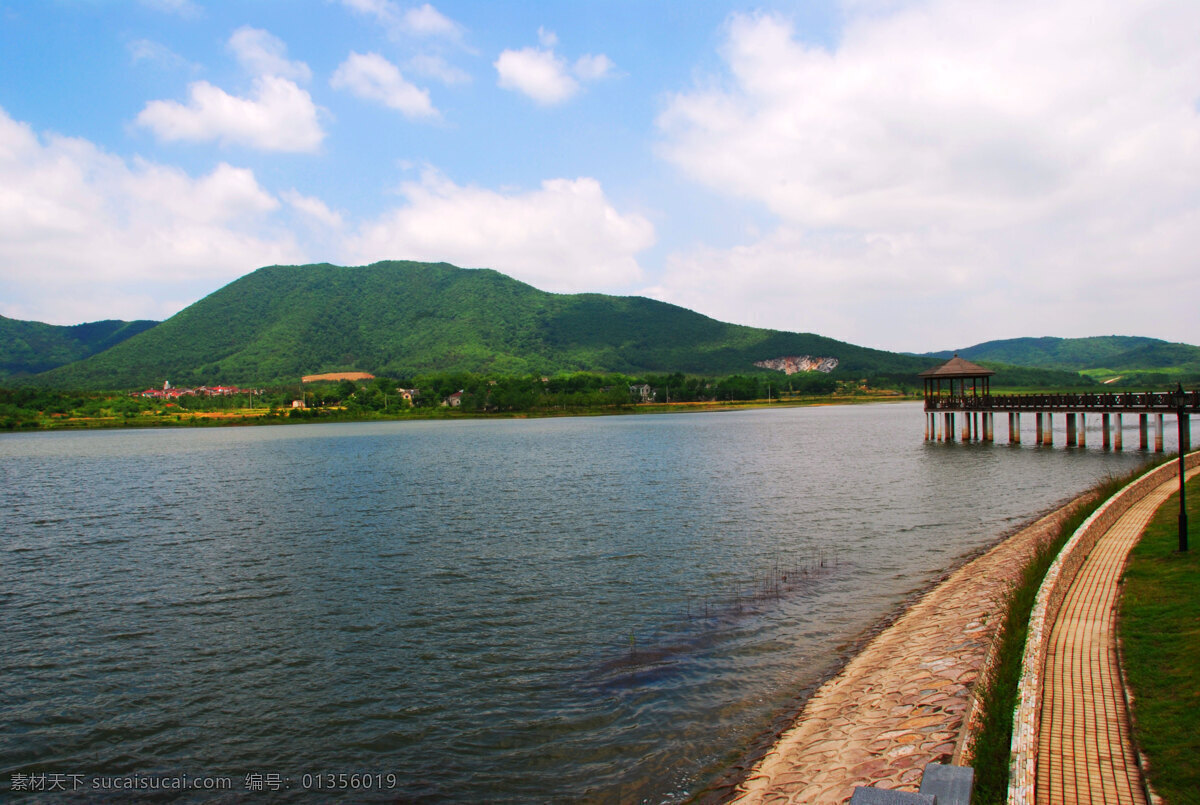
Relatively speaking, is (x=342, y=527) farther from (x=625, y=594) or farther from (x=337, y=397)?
(x=337, y=397)

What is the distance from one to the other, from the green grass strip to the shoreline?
0.71 feet

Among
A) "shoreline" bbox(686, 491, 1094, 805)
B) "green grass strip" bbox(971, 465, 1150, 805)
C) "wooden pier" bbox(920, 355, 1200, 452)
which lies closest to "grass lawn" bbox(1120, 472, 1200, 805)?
"green grass strip" bbox(971, 465, 1150, 805)

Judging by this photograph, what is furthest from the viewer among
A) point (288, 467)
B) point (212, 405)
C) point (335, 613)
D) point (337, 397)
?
point (337, 397)

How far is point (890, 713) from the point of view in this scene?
8961 mm

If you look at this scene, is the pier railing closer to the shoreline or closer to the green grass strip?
the shoreline

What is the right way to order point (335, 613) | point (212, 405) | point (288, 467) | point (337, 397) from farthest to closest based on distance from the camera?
1. point (337, 397)
2. point (212, 405)
3. point (288, 467)
4. point (335, 613)

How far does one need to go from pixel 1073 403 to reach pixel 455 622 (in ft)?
168

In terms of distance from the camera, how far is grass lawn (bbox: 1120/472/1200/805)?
19.4ft

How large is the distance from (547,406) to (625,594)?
15229cm

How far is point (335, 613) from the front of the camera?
15.4 meters

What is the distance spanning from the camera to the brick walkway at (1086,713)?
574 cm

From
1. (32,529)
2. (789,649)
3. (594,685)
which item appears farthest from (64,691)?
(32,529)

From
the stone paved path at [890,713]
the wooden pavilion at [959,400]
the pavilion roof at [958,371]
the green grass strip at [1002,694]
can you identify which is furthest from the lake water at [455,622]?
the wooden pavilion at [959,400]

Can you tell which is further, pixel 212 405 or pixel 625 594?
pixel 212 405
